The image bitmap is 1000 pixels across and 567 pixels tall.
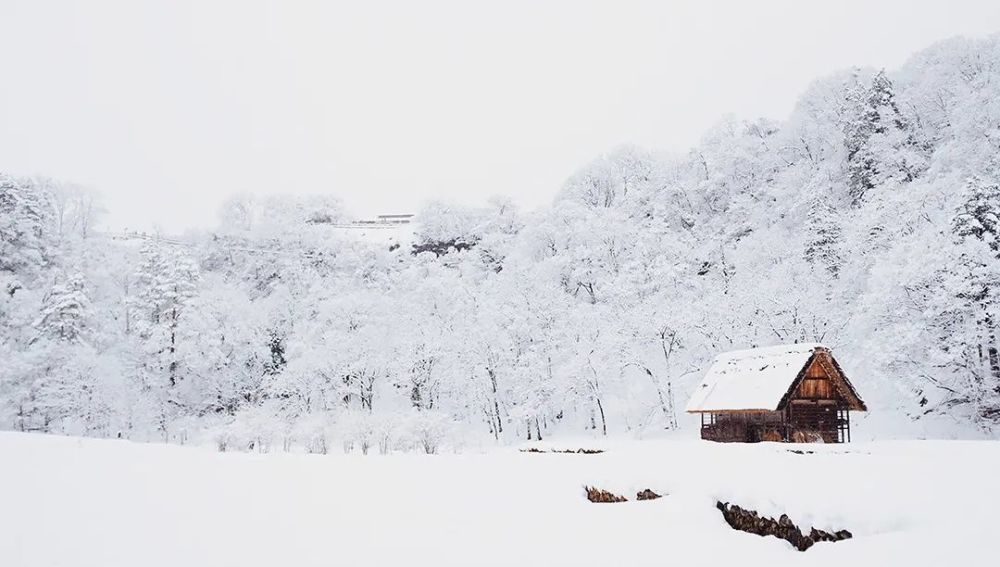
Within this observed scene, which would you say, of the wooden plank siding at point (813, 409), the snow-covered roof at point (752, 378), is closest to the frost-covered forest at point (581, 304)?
the wooden plank siding at point (813, 409)

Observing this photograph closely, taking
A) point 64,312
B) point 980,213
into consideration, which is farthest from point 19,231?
point 980,213

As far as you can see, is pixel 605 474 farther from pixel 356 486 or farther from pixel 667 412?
pixel 667 412

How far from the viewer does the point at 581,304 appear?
44375 millimetres

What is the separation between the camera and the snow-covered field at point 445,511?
6.83 m

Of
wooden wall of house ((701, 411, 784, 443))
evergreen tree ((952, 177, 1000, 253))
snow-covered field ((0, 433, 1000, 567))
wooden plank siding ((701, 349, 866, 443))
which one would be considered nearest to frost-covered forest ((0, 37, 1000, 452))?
evergreen tree ((952, 177, 1000, 253))

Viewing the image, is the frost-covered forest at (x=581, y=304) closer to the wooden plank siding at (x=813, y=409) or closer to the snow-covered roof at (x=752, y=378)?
the wooden plank siding at (x=813, y=409)

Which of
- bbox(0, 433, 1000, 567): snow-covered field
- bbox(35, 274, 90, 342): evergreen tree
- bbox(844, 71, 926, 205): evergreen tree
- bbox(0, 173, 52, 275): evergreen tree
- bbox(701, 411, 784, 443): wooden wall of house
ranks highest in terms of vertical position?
bbox(844, 71, 926, 205): evergreen tree

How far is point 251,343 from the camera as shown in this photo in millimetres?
48500

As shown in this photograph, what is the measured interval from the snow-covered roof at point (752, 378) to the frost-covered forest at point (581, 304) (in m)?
5.04

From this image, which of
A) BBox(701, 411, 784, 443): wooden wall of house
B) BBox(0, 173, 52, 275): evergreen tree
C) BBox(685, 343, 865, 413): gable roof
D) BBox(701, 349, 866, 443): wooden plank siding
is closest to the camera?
BBox(685, 343, 865, 413): gable roof

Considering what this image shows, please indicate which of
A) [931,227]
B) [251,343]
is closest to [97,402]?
[251,343]

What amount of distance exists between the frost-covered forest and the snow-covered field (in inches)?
703

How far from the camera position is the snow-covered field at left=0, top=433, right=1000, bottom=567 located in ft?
22.4

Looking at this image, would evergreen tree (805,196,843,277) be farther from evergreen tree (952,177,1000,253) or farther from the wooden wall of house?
the wooden wall of house
